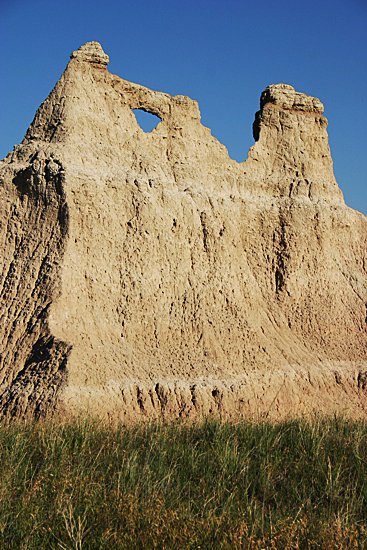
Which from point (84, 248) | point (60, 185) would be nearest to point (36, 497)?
point (84, 248)

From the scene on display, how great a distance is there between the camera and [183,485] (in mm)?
6578

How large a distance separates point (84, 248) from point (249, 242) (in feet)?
14.0

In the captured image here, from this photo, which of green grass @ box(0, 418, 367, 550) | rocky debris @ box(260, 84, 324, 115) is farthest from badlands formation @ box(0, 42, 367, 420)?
green grass @ box(0, 418, 367, 550)

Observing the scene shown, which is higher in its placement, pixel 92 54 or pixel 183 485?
pixel 92 54

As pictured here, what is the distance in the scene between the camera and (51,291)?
10.4 metres

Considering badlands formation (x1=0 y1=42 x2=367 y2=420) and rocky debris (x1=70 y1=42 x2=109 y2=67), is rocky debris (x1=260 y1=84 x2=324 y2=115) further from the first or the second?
rocky debris (x1=70 y1=42 x2=109 y2=67)

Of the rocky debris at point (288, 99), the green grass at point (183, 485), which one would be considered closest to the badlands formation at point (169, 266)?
the rocky debris at point (288, 99)

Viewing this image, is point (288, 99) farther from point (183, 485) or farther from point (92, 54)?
point (183, 485)

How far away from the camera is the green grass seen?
5.27 meters

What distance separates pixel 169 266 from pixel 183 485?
5.96 metres

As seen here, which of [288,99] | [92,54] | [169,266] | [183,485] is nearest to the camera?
[183,485]

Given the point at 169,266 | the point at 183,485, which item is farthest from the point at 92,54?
the point at 183,485

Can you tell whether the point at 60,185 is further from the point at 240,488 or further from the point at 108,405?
the point at 240,488

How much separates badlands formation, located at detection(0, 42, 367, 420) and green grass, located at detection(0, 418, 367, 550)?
170 cm
